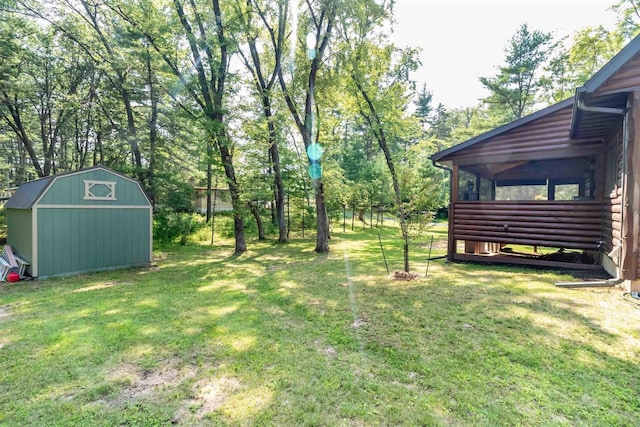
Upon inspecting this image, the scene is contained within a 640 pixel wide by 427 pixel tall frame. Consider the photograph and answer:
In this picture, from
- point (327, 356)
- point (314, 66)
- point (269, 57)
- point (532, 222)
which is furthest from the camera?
point (269, 57)

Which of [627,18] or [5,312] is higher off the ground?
[627,18]

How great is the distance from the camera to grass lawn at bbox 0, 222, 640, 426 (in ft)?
6.84

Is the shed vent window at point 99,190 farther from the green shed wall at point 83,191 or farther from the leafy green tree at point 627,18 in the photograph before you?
the leafy green tree at point 627,18

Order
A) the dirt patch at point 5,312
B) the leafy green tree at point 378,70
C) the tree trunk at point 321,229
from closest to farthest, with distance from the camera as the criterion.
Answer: the dirt patch at point 5,312 < the leafy green tree at point 378,70 < the tree trunk at point 321,229

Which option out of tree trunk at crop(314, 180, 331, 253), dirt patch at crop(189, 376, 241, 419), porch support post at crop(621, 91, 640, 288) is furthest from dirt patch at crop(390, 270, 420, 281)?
tree trunk at crop(314, 180, 331, 253)

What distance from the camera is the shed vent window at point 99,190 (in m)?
7.13

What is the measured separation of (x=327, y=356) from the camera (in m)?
2.89

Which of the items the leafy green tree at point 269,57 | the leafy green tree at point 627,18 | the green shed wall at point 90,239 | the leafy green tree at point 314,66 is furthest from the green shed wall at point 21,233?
the leafy green tree at point 627,18

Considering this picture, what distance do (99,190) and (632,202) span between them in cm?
1026

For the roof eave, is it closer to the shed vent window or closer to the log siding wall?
the log siding wall

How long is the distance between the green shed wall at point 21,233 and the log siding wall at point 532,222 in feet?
32.5

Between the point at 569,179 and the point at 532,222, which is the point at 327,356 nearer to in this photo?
the point at 532,222

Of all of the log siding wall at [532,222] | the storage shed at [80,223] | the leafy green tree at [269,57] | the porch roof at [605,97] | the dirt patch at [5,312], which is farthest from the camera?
the leafy green tree at [269,57]

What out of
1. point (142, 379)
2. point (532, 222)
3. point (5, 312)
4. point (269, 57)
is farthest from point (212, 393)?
point (269, 57)
